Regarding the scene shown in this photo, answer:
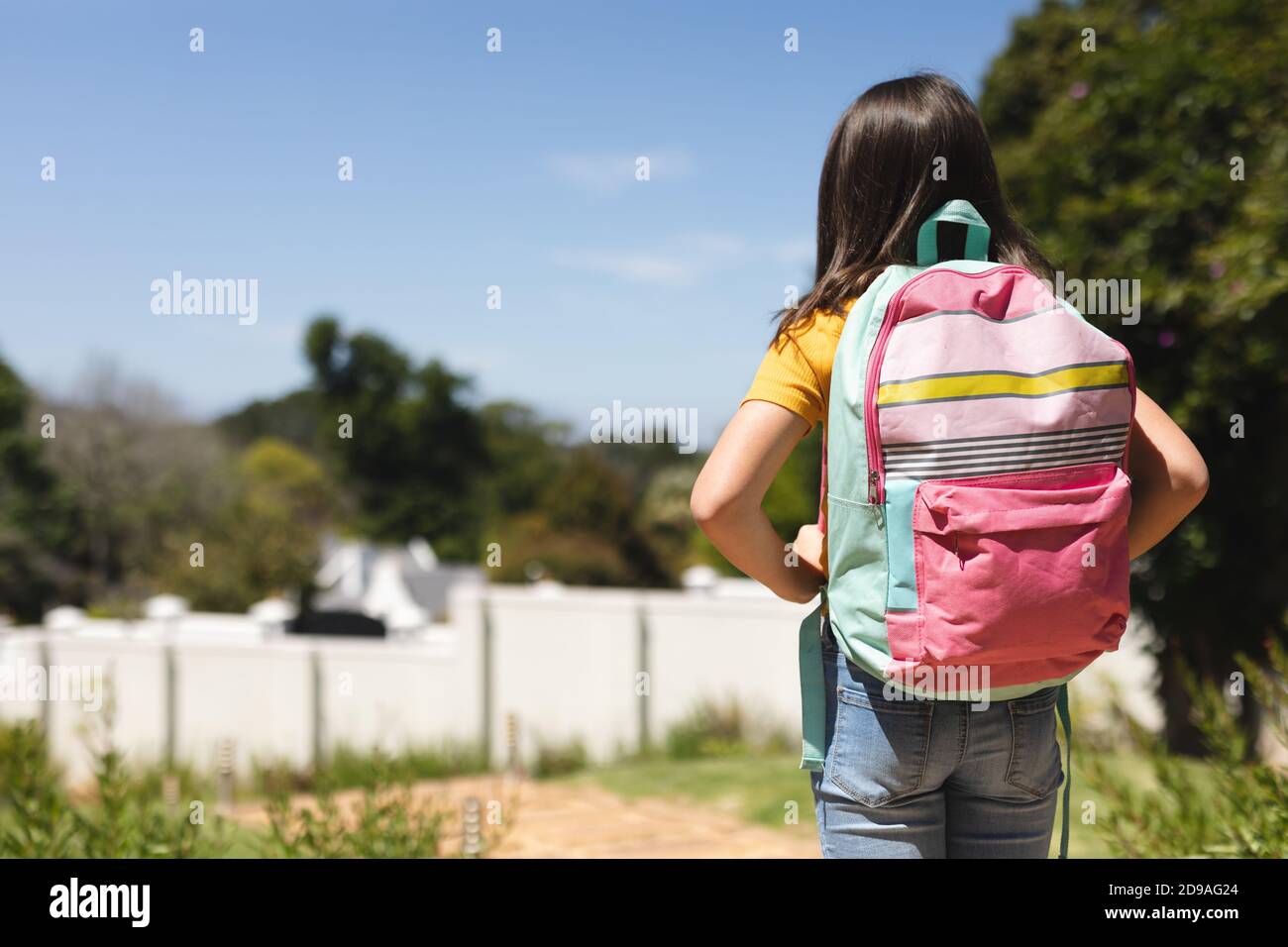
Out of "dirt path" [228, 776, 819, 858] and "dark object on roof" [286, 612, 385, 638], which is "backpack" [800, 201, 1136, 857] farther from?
"dark object on roof" [286, 612, 385, 638]

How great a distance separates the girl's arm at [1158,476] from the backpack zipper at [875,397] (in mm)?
413

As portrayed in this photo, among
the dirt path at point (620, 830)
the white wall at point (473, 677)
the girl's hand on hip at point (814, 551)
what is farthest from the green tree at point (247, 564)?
the girl's hand on hip at point (814, 551)

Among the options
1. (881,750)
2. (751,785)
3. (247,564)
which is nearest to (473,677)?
(751,785)

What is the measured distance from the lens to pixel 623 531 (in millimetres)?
28516

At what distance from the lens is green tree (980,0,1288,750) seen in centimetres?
668

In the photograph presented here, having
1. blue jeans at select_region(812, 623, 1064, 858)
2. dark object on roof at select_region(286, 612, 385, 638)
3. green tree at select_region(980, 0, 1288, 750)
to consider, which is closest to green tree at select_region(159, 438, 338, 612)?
dark object on roof at select_region(286, 612, 385, 638)

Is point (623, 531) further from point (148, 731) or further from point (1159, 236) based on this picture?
point (1159, 236)

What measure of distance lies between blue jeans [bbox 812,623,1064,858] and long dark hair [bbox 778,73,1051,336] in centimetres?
59

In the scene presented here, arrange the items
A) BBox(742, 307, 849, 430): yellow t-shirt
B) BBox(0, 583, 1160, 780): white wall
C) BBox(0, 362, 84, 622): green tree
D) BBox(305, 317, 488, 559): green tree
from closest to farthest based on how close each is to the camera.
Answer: BBox(742, 307, 849, 430): yellow t-shirt, BBox(0, 583, 1160, 780): white wall, BBox(0, 362, 84, 622): green tree, BBox(305, 317, 488, 559): green tree

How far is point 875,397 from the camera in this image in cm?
161

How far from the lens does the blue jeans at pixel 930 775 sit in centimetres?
167

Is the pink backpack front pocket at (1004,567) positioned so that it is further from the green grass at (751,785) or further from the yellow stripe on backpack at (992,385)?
the green grass at (751,785)
